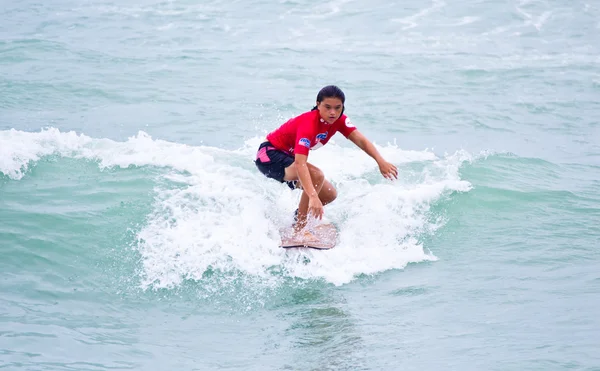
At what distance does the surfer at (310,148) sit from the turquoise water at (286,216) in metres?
0.65

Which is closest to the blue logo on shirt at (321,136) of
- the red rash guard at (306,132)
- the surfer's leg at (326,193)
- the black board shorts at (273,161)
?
the red rash guard at (306,132)

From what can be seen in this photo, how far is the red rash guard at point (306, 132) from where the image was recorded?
22.2 feet

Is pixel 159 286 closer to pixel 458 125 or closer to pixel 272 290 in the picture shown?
pixel 272 290

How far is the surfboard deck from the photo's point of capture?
284 inches

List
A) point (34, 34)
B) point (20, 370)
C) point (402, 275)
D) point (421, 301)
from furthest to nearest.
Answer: point (34, 34) < point (402, 275) < point (421, 301) < point (20, 370)

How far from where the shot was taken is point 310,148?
6977 mm

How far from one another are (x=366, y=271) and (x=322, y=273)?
418mm

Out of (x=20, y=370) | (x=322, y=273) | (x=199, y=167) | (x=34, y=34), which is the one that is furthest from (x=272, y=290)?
(x=34, y=34)

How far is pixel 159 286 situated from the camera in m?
6.58

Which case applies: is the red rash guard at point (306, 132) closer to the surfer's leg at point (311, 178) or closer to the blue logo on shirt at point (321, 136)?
the blue logo on shirt at point (321, 136)

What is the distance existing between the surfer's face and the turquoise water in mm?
1391

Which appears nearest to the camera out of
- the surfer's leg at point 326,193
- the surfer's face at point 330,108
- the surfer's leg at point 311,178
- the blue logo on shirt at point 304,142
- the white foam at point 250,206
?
the surfer's face at point 330,108

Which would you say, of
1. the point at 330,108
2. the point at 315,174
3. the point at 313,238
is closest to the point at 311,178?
the point at 315,174

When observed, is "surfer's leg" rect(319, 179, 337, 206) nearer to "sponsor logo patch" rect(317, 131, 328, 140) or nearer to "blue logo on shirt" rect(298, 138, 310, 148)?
"sponsor logo patch" rect(317, 131, 328, 140)
